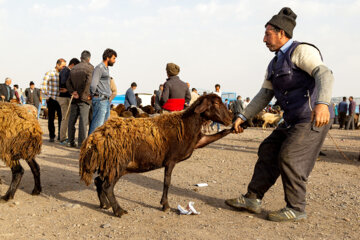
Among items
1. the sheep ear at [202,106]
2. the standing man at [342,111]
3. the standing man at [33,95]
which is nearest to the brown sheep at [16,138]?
the sheep ear at [202,106]

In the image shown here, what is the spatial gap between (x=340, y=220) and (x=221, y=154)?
5.65 m

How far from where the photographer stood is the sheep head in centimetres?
439

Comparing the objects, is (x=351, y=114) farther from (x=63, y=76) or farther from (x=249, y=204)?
(x=249, y=204)

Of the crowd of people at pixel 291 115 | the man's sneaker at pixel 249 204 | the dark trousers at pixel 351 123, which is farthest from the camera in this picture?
the dark trousers at pixel 351 123

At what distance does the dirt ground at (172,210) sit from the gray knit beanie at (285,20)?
2330mm

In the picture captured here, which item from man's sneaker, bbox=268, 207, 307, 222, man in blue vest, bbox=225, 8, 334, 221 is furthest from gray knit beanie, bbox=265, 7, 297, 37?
man's sneaker, bbox=268, 207, 307, 222

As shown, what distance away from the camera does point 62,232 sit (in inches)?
137

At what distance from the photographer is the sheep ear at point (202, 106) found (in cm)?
434

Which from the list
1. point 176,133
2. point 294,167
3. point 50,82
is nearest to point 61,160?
point 50,82

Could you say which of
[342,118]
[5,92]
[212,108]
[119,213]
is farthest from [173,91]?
[342,118]

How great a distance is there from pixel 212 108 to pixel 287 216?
1647mm

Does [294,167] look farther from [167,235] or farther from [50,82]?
[50,82]

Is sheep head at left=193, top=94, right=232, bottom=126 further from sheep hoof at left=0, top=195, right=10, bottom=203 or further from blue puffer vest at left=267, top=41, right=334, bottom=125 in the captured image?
sheep hoof at left=0, top=195, right=10, bottom=203

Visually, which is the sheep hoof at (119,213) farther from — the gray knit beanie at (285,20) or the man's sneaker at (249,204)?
the gray knit beanie at (285,20)
